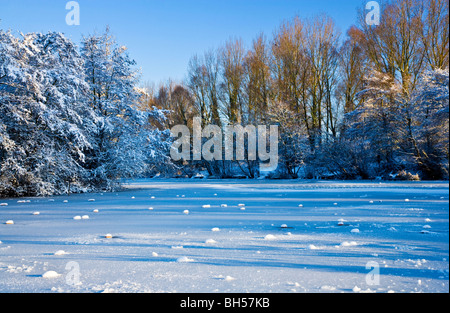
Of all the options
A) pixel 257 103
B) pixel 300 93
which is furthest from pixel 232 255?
pixel 257 103

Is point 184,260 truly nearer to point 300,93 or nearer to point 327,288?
point 327,288

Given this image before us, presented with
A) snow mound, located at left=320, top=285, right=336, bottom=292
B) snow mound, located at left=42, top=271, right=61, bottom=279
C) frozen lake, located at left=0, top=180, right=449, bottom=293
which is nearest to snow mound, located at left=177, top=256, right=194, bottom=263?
frozen lake, located at left=0, top=180, right=449, bottom=293

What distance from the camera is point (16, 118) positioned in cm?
1196

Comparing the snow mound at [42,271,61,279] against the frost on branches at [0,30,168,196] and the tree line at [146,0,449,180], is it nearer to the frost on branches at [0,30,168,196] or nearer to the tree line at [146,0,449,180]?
the frost on branches at [0,30,168,196]

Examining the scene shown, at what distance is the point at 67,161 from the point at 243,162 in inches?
781

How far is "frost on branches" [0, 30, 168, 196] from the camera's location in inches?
483

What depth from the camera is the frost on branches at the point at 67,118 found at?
40.2 feet

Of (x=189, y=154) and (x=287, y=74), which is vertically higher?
(x=287, y=74)

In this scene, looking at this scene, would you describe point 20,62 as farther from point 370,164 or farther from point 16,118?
point 370,164

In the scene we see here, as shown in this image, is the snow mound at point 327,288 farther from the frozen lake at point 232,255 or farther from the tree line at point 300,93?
the tree line at point 300,93

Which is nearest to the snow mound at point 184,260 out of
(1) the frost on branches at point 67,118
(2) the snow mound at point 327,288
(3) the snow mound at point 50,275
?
(3) the snow mound at point 50,275

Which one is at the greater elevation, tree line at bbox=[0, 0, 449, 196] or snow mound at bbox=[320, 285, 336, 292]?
tree line at bbox=[0, 0, 449, 196]

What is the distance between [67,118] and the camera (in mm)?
13820

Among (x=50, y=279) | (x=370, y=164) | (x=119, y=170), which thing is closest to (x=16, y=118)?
(x=119, y=170)
